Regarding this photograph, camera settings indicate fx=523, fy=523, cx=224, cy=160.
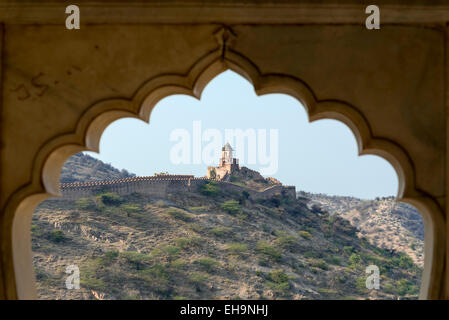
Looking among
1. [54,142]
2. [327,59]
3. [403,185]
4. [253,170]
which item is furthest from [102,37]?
[253,170]

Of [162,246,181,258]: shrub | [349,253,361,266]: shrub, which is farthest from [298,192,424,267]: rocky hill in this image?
[162,246,181,258]: shrub

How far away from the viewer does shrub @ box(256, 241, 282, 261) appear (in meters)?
30.3

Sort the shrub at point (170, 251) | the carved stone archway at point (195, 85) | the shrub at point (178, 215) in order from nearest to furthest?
the carved stone archway at point (195, 85)
the shrub at point (170, 251)
the shrub at point (178, 215)

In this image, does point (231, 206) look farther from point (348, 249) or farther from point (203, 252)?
point (348, 249)

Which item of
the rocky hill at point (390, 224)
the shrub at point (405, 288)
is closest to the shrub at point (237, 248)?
the rocky hill at point (390, 224)

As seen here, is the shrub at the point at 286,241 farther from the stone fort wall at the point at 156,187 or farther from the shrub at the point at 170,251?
the shrub at the point at 170,251

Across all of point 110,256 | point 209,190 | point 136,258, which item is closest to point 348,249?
point 209,190

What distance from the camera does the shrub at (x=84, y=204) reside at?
100 feet

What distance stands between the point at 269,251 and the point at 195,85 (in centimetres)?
2939

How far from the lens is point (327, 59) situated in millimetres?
1633

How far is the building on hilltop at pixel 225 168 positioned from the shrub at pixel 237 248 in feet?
22.7

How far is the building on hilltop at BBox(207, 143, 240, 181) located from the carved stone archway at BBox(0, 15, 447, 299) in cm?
3508

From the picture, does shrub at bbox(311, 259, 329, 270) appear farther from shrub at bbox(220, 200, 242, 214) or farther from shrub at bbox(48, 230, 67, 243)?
shrub at bbox(48, 230, 67, 243)

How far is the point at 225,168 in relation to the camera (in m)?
37.5
